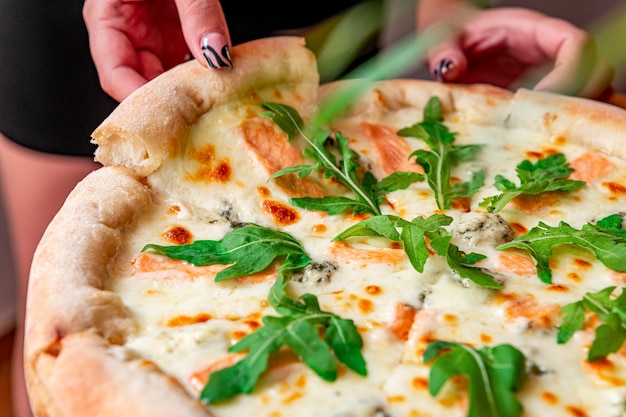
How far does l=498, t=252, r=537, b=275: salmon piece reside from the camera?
5.57 feet

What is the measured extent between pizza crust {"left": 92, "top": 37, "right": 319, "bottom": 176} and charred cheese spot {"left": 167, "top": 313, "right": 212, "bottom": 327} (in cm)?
57

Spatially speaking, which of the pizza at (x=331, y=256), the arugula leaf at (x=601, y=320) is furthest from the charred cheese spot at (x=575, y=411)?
the arugula leaf at (x=601, y=320)

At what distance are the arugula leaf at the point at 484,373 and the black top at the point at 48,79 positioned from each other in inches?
68.3

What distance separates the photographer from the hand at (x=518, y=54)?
8.48 feet

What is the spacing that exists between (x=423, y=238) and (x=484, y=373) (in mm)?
434

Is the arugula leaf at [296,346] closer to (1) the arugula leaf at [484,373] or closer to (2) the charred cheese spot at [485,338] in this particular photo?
(1) the arugula leaf at [484,373]

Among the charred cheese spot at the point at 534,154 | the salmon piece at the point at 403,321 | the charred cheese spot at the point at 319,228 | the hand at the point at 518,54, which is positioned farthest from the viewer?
the hand at the point at 518,54

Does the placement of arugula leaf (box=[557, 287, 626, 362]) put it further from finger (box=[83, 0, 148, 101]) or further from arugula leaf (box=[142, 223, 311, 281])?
finger (box=[83, 0, 148, 101])

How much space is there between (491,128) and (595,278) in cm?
82

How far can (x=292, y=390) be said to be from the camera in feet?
4.23

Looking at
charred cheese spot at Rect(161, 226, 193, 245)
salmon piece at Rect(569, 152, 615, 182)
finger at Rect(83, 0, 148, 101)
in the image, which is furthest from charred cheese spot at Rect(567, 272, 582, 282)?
finger at Rect(83, 0, 148, 101)

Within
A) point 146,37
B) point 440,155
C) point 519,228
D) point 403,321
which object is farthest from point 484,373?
point 146,37

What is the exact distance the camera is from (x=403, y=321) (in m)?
1.51

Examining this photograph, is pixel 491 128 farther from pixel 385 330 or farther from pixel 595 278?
pixel 385 330
